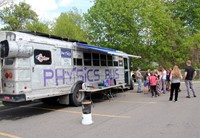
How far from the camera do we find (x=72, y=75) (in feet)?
35.1

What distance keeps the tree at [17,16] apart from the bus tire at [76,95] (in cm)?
2907

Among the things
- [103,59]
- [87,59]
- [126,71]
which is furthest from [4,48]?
[126,71]

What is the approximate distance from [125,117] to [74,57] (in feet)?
13.3

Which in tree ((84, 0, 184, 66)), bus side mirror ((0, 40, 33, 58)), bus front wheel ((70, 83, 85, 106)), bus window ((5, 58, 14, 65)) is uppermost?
tree ((84, 0, 184, 66))

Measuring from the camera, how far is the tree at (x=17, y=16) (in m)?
36.5

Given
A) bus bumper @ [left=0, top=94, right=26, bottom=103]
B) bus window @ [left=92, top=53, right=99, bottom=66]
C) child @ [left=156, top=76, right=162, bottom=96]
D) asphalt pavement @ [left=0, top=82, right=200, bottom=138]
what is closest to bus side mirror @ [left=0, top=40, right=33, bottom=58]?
bus bumper @ [left=0, top=94, right=26, bottom=103]

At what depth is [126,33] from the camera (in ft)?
87.4

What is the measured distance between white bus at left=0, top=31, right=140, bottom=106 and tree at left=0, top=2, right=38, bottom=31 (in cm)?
2831

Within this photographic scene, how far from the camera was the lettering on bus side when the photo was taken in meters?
9.34

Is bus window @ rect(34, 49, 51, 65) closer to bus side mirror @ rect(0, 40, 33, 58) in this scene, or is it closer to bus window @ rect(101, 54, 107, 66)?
bus side mirror @ rect(0, 40, 33, 58)

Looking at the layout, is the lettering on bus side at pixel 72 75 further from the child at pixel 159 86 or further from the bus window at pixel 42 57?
the child at pixel 159 86

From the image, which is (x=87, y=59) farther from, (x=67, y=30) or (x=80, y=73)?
(x=67, y=30)

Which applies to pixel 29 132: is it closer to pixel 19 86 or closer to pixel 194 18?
pixel 19 86

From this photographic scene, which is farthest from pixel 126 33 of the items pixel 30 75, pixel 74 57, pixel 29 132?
pixel 29 132
